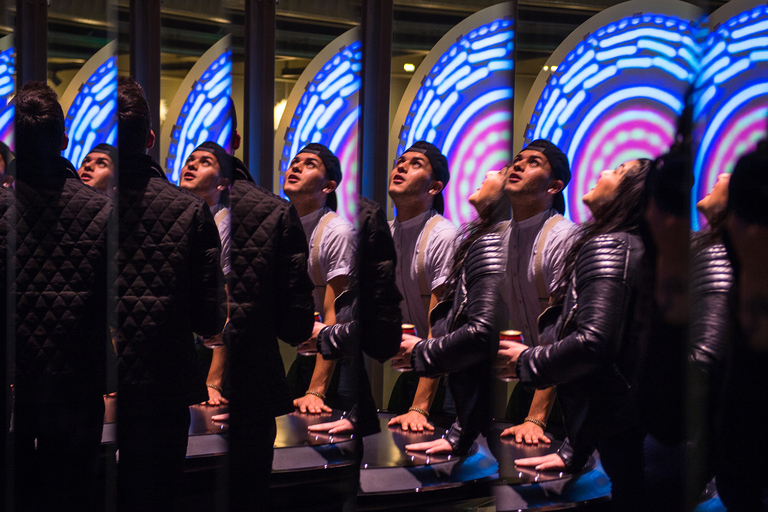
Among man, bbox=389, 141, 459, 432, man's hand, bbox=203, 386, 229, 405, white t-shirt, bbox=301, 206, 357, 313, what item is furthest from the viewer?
man's hand, bbox=203, 386, 229, 405

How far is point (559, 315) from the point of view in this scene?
5.05ft

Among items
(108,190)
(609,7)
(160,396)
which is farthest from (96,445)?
(609,7)

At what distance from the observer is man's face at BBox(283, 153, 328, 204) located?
6.59 feet

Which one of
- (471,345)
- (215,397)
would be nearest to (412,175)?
(471,345)

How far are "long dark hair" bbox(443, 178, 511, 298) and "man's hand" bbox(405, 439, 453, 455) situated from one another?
1.28 ft

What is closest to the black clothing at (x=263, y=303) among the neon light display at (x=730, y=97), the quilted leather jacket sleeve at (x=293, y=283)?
the quilted leather jacket sleeve at (x=293, y=283)

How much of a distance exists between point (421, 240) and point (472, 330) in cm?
27

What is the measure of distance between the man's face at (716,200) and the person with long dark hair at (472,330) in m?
0.42

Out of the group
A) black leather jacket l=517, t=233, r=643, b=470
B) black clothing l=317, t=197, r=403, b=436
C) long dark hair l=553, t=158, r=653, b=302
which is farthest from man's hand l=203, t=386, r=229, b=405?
long dark hair l=553, t=158, r=653, b=302

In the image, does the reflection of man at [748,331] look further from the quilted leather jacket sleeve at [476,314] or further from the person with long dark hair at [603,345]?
the quilted leather jacket sleeve at [476,314]

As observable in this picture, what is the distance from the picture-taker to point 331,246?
2002mm

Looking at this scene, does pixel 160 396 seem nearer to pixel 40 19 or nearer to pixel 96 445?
pixel 96 445

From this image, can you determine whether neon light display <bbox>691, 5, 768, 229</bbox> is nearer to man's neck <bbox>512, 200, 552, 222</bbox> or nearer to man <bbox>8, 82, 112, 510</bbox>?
man's neck <bbox>512, 200, 552, 222</bbox>

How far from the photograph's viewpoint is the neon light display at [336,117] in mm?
1983
